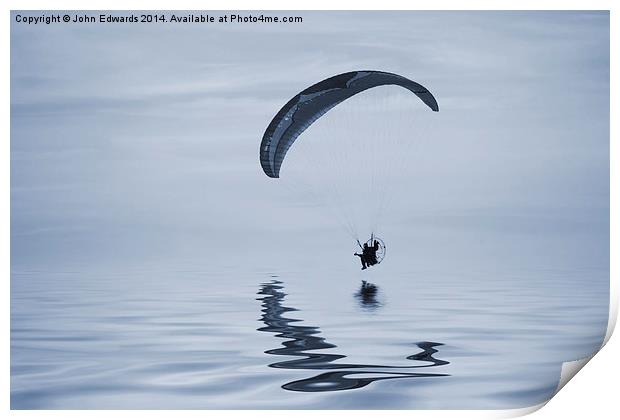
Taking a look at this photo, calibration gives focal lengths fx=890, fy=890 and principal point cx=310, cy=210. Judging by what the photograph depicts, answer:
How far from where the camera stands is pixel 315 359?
231 inches

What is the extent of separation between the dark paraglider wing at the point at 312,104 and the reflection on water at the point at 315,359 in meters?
0.93

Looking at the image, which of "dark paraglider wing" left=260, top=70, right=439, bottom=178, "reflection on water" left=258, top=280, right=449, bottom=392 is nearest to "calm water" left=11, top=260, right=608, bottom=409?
"reflection on water" left=258, top=280, right=449, bottom=392

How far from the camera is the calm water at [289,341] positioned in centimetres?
568

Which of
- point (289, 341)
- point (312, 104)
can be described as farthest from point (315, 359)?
point (312, 104)

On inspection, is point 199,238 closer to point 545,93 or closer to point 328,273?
point 328,273

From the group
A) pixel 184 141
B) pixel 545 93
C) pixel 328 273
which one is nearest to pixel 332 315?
pixel 328 273

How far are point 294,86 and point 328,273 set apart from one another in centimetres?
159

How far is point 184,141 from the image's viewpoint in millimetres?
6094

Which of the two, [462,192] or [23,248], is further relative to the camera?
[462,192]

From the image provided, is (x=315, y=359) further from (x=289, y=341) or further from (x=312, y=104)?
(x=312, y=104)

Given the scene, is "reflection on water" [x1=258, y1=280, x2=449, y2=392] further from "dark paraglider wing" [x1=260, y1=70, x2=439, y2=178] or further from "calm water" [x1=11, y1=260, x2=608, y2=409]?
"dark paraglider wing" [x1=260, y1=70, x2=439, y2=178]

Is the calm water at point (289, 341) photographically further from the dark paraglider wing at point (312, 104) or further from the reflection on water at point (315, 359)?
the dark paraglider wing at point (312, 104)

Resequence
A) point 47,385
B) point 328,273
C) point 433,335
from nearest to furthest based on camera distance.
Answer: point 47,385
point 433,335
point 328,273

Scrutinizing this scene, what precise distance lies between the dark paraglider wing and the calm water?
2.83ft
